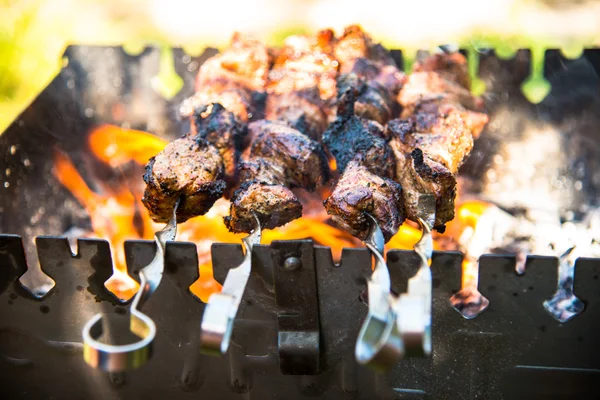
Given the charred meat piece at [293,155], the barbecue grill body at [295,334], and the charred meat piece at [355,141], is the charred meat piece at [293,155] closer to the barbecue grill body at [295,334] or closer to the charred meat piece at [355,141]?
the charred meat piece at [355,141]

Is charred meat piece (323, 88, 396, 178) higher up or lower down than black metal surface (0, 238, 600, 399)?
higher up

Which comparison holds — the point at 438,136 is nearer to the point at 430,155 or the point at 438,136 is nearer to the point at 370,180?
the point at 430,155

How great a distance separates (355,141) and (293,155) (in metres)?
0.19

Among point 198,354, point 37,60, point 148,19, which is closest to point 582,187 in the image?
point 198,354

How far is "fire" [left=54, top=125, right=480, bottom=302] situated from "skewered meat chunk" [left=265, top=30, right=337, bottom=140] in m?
0.19

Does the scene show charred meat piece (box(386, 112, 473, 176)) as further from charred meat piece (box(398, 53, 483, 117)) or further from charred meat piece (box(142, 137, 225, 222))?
charred meat piece (box(142, 137, 225, 222))

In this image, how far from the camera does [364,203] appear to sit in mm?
1571

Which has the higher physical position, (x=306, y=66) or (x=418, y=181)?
(x=306, y=66)

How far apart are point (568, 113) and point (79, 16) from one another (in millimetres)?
2218

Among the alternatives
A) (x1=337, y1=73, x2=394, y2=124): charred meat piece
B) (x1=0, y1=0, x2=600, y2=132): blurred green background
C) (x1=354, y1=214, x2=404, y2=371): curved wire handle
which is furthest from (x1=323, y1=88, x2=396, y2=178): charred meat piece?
(x1=0, y1=0, x2=600, y2=132): blurred green background

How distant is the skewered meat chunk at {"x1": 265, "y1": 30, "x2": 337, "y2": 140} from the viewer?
6.94 ft

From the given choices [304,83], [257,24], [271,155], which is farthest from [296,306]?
[257,24]

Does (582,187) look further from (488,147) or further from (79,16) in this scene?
(79,16)

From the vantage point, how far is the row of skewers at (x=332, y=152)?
3.94 ft
